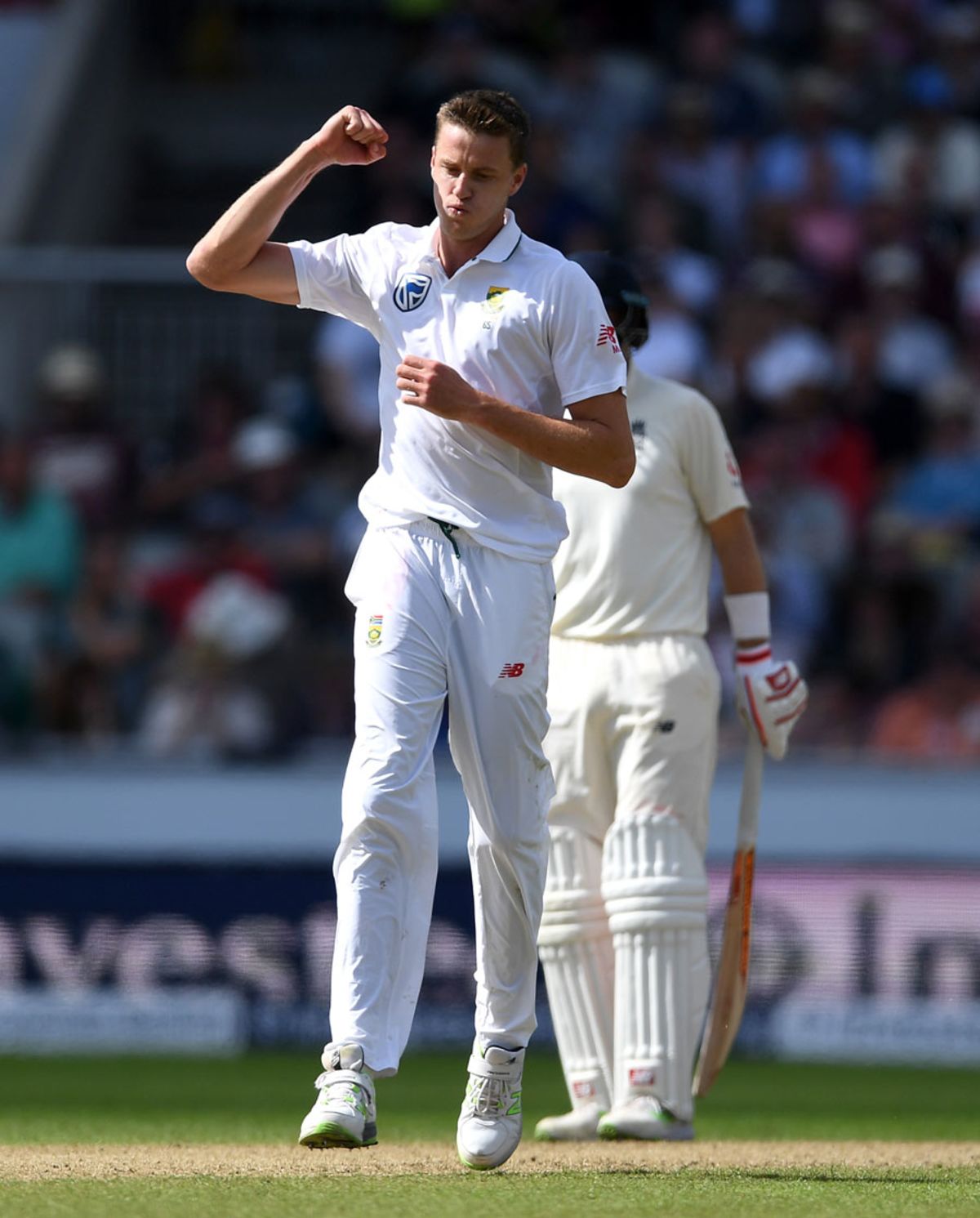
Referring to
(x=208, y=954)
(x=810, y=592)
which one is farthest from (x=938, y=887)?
(x=208, y=954)

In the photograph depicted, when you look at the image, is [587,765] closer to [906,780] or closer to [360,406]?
[906,780]

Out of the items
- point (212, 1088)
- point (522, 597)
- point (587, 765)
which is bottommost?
point (212, 1088)

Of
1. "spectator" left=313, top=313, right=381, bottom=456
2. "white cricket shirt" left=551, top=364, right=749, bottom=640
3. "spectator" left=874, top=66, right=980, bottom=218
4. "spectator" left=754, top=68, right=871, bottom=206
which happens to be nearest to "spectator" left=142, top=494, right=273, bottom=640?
"spectator" left=313, top=313, right=381, bottom=456

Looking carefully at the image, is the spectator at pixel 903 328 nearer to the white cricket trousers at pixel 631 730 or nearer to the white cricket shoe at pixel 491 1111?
the white cricket trousers at pixel 631 730

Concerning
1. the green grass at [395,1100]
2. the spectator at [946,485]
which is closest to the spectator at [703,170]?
the spectator at [946,485]

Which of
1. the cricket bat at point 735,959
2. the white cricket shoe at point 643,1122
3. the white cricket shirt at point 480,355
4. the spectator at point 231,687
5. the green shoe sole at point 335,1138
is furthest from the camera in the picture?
the spectator at point 231,687

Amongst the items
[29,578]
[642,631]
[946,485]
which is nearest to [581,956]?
[642,631]

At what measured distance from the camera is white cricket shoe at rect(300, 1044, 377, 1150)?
15.2 ft

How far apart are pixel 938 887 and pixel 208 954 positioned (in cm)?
307

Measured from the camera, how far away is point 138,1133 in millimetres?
6074

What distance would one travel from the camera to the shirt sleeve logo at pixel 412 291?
4.97m

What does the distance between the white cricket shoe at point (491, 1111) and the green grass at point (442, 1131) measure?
7 cm

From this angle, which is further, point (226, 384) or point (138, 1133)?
point (226, 384)

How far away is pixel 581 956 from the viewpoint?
6.02 meters
